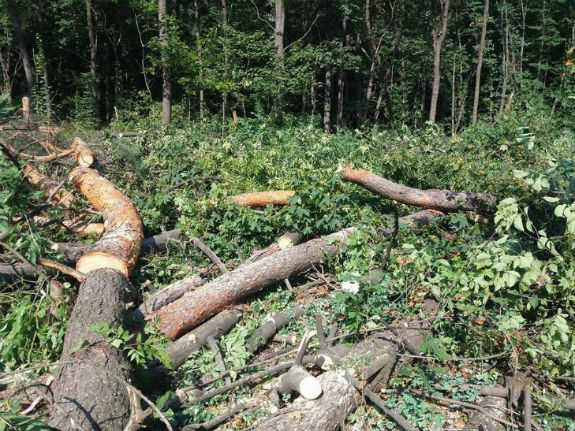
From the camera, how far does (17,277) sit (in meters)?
Answer: 4.15

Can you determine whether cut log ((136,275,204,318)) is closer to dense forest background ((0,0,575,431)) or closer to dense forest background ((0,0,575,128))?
dense forest background ((0,0,575,431))

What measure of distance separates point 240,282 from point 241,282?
1 centimetres

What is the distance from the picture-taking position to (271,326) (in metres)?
4.05

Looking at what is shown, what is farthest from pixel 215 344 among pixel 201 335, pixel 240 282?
pixel 240 282

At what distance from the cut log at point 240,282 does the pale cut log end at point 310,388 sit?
1.26 m

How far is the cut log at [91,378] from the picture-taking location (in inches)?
102

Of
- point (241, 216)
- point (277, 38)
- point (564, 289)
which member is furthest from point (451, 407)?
point (277, 38)

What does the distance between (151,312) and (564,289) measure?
336 cm

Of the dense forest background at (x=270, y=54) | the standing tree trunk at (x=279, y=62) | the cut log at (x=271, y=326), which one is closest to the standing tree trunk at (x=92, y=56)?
the dense forest background at (x=270, y=54)

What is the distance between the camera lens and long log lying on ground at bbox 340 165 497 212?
18.4ft

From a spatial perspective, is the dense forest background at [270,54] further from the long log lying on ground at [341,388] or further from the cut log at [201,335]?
the long log lying on ground at [341,388]

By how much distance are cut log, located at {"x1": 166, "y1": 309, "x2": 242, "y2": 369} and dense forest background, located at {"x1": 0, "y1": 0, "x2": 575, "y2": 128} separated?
8.74m

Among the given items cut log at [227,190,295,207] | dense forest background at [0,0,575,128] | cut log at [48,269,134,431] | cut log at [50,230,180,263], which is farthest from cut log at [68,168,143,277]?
dense forest background at [0,0,575,128]

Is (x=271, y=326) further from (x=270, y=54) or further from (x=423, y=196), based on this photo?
(x=270, y=54)
